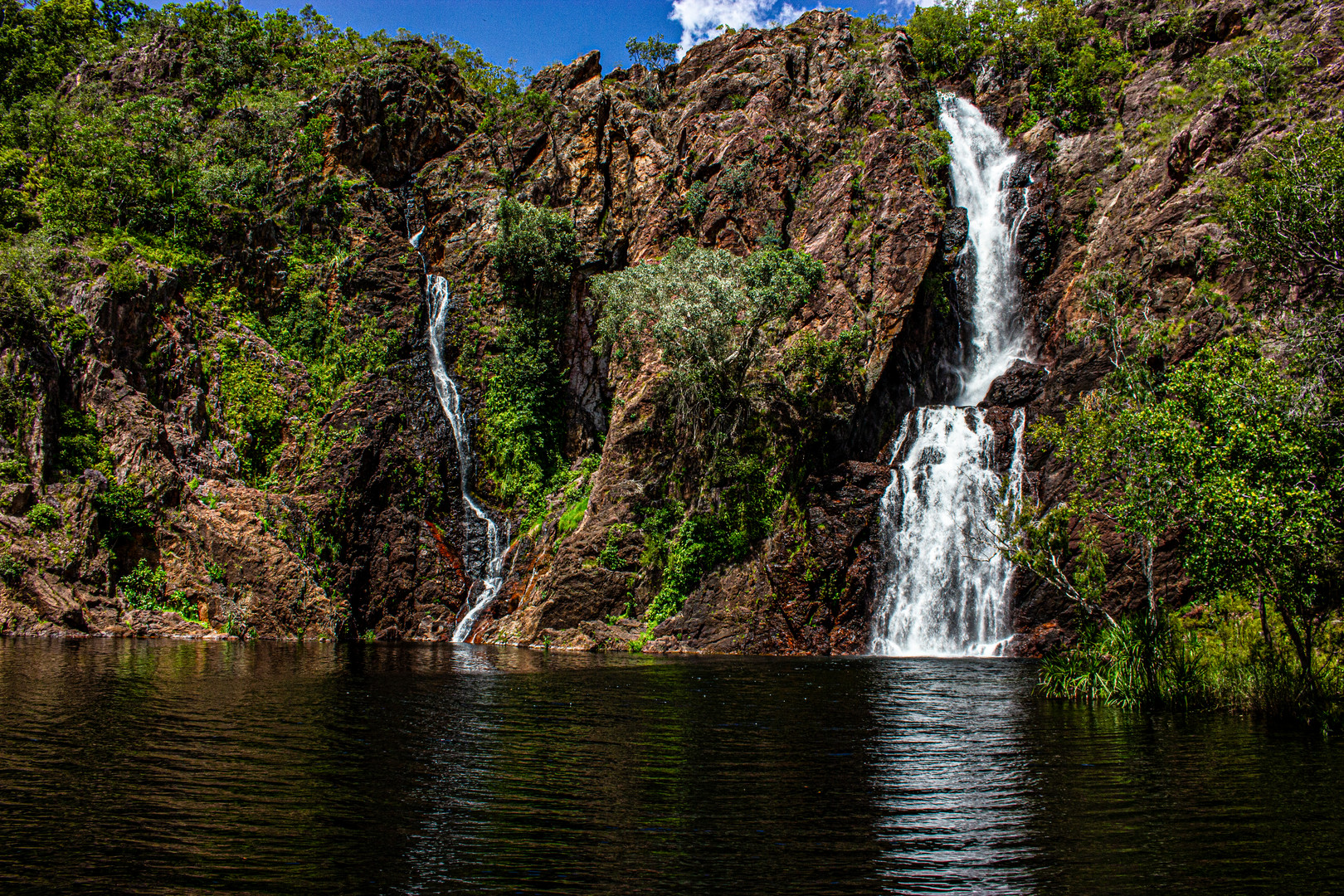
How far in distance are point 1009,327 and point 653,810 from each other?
42.4 meters

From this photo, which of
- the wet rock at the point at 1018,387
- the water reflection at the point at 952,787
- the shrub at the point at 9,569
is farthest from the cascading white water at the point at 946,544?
the shrub at the point at 9,569

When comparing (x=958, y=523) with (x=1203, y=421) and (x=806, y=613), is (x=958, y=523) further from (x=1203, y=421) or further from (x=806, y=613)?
(x=1203, y=421)

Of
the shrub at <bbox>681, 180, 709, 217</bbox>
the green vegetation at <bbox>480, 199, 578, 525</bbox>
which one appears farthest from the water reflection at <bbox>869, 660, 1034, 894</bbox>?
the shrub at <bbox>681, 180, 709, 217</bbox>

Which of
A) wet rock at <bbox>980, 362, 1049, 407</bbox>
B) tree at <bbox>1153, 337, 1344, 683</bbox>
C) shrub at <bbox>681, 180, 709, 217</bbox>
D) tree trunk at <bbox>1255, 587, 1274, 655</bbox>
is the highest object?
shrub at <bbox>681, 180, 709, 217</bbox>

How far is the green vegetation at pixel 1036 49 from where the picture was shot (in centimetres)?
5156

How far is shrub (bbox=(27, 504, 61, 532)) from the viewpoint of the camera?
1336 inches

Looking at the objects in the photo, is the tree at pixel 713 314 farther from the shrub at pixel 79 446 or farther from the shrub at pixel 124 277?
the shrub at pixel 79 446

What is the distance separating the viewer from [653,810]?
8.92 metres

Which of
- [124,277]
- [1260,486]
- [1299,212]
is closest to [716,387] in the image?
[1299,212]

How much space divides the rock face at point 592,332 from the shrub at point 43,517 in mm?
285

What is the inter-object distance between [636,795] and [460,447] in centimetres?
3917

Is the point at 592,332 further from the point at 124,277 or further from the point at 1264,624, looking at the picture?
the point at 1264,624

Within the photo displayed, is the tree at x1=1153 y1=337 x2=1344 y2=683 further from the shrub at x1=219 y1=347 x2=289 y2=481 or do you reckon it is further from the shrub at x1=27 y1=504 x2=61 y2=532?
the shrub at x1=219 y1=347 x2=289 y2=481

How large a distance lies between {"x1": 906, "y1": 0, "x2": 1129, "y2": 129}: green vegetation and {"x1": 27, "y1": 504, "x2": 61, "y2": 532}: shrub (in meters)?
60.4
